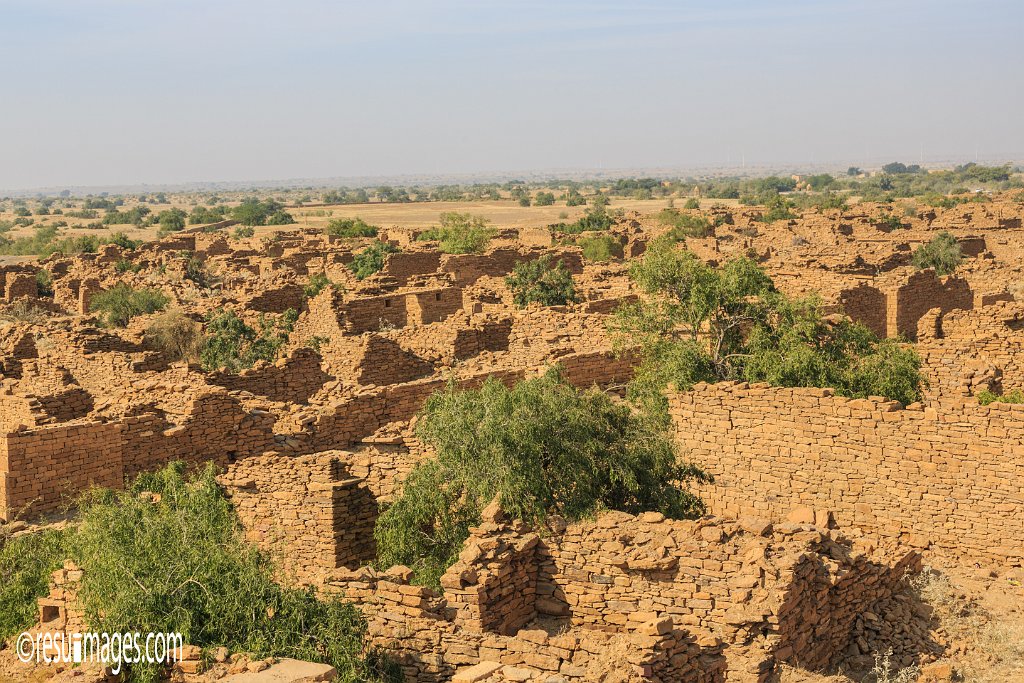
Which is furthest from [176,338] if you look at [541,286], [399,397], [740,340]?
[740,340]

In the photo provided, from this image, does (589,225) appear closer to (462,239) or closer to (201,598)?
(462,239)

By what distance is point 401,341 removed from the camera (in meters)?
20.5

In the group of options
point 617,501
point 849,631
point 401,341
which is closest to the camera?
point 849,631

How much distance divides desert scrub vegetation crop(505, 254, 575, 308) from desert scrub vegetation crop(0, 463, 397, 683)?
1642cm

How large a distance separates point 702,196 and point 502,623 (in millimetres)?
140535

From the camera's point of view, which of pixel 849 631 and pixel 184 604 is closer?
pixel 184 604

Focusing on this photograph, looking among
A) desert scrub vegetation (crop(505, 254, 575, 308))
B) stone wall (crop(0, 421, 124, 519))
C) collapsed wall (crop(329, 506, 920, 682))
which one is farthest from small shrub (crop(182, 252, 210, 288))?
collapsed wall (crop(329, 506, 920, 682))

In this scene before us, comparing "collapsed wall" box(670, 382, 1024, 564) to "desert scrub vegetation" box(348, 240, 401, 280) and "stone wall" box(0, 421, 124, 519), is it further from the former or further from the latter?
"desert scrub vegetation" box(348, 240, 401, 280)

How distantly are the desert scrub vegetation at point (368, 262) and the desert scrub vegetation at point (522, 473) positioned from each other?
2400 centimetres

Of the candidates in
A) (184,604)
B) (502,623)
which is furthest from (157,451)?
(502,623)

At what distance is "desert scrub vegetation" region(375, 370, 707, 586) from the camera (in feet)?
35.8

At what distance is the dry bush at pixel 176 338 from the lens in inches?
968

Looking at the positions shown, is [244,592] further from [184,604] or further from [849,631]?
[849,631]

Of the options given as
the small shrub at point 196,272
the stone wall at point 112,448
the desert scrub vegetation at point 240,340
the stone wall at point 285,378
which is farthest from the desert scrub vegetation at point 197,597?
the small shrub at point 196,272
